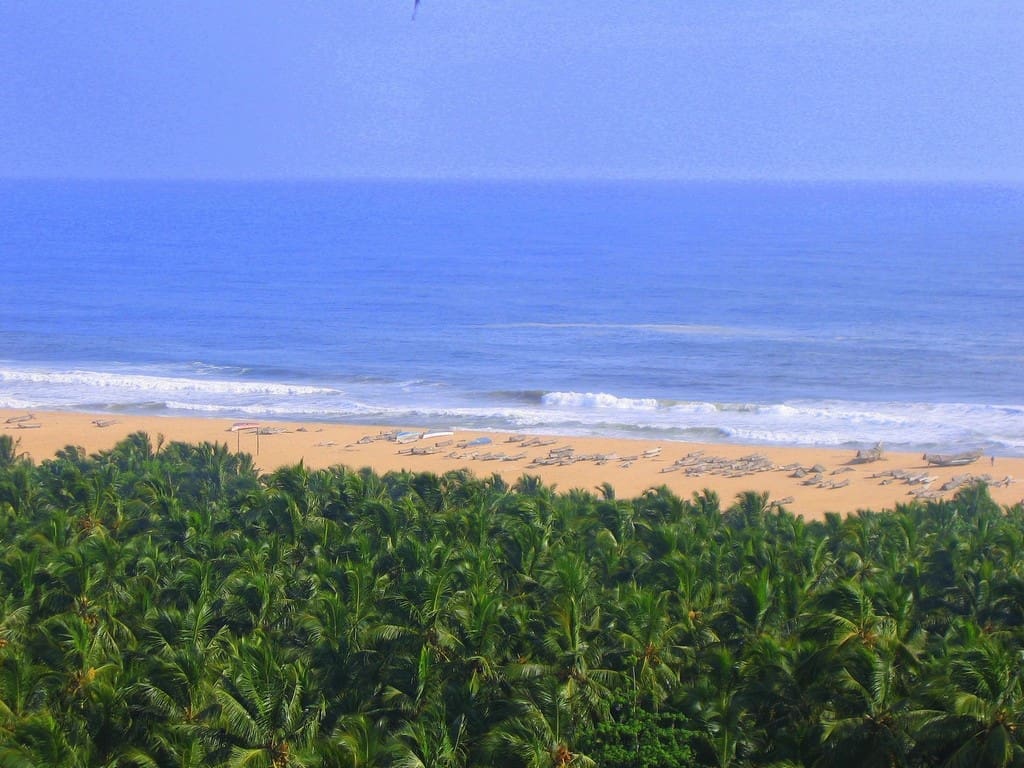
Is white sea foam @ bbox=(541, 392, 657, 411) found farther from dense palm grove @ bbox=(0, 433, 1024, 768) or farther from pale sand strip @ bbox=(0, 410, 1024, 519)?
dense palm grove @ bbox=(0, 433, 1024, 768)

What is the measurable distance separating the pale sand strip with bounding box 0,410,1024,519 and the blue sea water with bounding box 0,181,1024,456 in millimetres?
3433

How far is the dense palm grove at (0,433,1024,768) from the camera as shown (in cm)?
1564

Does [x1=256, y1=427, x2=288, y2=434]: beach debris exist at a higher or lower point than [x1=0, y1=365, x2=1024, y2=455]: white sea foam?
lower

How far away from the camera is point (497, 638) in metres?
18.1

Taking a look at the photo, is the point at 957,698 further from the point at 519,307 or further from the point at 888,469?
the point at 519,307

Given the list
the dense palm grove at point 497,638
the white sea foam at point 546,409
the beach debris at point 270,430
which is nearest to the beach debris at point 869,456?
the white sea foam at point 546,409

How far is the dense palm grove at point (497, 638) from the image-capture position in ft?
51.3

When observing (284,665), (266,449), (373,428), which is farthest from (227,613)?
(373,428)

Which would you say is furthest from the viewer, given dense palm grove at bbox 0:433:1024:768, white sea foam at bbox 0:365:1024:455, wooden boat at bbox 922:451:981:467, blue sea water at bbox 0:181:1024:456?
blue sea water at bbox 0:181:1024:456

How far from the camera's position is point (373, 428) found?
167 ft

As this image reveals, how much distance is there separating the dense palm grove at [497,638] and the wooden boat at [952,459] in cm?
1795

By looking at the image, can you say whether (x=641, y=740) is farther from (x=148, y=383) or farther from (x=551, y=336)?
(x=551, y=336)

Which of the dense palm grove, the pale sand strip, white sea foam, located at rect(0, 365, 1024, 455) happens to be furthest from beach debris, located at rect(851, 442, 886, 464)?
the dense palm grove

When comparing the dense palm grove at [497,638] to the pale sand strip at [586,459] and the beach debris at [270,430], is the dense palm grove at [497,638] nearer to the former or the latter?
the pale sand strip at [586,459]
